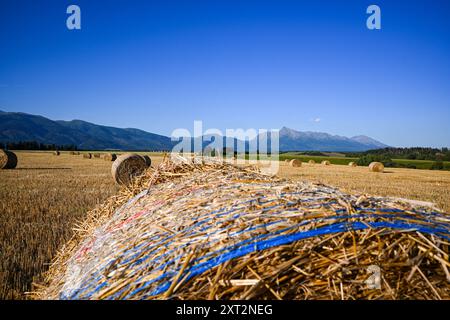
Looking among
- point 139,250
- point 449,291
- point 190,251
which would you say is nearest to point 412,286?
point 449,291

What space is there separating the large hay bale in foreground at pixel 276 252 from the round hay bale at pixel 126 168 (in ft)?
39.0

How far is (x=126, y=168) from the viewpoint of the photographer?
14.9m

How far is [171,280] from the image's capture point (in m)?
1.96

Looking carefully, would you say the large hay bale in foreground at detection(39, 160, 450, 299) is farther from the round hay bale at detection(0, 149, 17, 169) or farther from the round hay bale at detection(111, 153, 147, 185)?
the round hay bale at detection(0, 149, 17, 169)

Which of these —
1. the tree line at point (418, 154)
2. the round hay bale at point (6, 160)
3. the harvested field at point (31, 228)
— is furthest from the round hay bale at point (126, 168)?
the tree line at point (418, 154)

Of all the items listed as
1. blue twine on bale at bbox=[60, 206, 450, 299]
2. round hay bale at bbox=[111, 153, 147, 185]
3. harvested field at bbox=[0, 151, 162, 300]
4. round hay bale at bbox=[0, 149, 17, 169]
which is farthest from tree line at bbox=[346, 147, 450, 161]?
blue twine on bale at bbox=[60, 206, 450, 299]

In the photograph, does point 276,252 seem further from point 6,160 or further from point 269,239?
point 6,160

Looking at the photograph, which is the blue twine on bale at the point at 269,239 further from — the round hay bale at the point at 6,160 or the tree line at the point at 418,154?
the tree line at the point at 418,154

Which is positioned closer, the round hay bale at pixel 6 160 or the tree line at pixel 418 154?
the round hay bale at pixel 6 160

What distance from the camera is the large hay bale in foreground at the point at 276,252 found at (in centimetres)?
190
